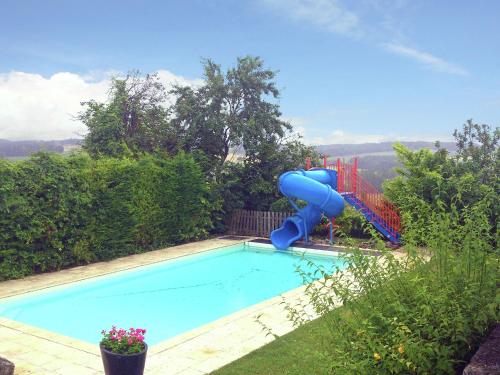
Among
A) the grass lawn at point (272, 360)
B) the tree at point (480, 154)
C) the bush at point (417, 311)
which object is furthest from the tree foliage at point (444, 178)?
the bush at point (417, 311)

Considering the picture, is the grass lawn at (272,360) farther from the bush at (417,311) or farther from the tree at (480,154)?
the tree at (480,154)

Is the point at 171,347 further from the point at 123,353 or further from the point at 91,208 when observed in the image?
→ the point at 91,208

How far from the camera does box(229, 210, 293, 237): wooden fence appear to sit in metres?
18.6

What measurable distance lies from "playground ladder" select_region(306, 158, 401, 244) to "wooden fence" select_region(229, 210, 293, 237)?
8.66 feet

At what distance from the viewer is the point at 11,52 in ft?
44.6

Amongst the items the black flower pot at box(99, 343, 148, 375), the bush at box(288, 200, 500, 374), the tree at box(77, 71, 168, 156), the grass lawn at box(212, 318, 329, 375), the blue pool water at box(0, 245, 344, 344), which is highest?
the tree at box(77, 71, 168, 156)

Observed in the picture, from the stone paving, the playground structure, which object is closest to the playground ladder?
the playground structure

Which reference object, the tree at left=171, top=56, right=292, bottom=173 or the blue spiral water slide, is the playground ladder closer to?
the blue spiral water slide

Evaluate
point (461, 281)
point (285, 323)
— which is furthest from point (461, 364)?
point (285, 323)

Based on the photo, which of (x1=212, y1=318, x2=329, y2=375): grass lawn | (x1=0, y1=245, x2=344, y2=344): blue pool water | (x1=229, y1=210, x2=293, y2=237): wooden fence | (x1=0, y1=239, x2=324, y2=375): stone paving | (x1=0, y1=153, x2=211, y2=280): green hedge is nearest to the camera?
(x1=212, y1=318, x2=329, y2=375): grass lawn

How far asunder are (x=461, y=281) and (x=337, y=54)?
10893mm

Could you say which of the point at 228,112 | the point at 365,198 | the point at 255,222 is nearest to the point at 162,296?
the point at 255,222

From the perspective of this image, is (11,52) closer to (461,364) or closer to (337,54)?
(337,54)

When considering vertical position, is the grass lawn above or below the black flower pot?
below
